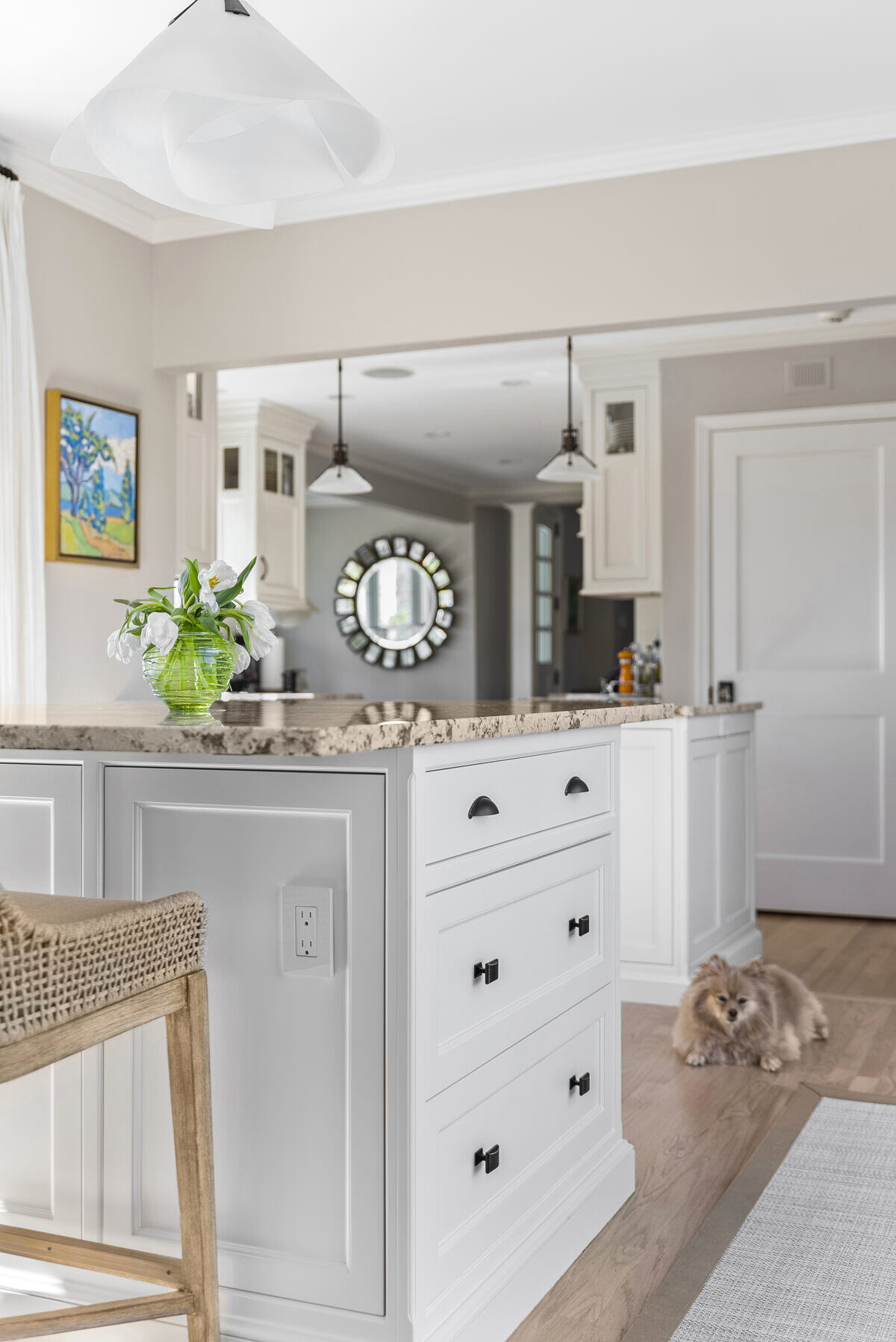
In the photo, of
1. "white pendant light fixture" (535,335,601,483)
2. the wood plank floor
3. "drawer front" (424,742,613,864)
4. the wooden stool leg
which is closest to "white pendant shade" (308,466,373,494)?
"white pendant light fixture" (535,335,601,483)

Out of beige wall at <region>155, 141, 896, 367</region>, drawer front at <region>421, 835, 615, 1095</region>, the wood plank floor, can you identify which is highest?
beige wall at <region>155, 141, 896, 367</region>

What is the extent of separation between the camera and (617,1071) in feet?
8.06

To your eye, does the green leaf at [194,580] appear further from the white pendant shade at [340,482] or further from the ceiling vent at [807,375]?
the ceiling vent at [807,375]

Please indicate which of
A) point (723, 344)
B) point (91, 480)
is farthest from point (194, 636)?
point (723, 344)

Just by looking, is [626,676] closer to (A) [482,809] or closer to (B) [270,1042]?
(A) [482,809]

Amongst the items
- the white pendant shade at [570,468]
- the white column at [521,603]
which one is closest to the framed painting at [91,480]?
the white pendant shade at [570,468]

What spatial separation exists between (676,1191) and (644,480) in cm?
406

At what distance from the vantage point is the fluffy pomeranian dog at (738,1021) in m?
3.29

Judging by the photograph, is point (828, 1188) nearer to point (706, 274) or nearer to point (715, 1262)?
point (715, 1262)

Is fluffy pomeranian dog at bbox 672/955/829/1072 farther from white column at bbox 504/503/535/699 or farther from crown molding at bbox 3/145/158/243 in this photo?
white column at bbox 504/503/535/699

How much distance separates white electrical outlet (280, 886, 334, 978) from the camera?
1.66 m

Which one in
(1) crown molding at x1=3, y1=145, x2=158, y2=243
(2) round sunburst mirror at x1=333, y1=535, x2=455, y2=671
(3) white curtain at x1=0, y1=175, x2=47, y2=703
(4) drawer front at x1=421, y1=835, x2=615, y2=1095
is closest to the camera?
(4) drawer front at x1=421, y1=835, x2=615, y2=1095

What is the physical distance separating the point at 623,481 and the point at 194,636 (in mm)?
4452

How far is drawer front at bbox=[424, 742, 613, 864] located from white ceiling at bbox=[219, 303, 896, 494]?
252 centimetres
